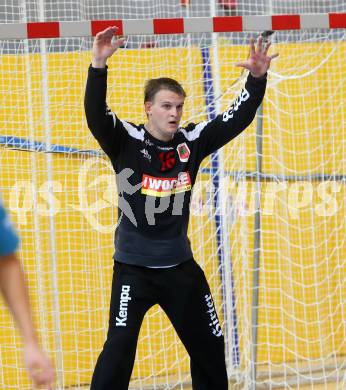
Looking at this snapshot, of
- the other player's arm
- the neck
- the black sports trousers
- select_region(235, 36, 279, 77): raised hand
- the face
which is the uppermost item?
select_region(235, 36, 279, 77): raised hand

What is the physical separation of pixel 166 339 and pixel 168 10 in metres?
2.46

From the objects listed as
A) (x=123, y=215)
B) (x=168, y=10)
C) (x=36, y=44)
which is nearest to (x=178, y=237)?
(x=123, y=215)

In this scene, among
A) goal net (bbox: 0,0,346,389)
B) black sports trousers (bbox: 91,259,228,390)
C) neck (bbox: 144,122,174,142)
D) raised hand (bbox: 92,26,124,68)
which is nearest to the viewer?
raised hand (bbox: 92,26,124,68)

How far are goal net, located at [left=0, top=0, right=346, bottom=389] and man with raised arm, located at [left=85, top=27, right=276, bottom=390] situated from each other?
4.82ft

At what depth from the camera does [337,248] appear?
665 centimetres

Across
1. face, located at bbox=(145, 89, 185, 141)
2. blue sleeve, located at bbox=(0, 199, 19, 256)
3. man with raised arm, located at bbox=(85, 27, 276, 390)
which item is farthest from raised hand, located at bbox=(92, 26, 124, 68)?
blue sleeve, located at bbox=(0, 199, 19, 256)

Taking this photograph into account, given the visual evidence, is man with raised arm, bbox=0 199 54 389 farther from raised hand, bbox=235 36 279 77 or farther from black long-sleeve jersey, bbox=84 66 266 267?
raised hand, bbox=235 36 279 77

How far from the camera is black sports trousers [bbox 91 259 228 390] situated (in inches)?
171

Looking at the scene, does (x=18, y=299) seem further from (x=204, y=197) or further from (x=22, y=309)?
(x=204, y=197)

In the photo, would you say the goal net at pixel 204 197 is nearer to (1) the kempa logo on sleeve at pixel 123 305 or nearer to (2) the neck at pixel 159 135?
(2) the neck at pixel 159 135

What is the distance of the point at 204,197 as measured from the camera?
6465mm

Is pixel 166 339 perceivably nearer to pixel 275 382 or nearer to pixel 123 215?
pixel 275 382

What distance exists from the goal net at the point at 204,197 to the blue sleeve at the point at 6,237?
378cm

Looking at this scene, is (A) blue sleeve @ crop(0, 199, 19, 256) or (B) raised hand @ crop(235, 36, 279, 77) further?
(B) raised hand @ crop(235, 36, 279, 77)
